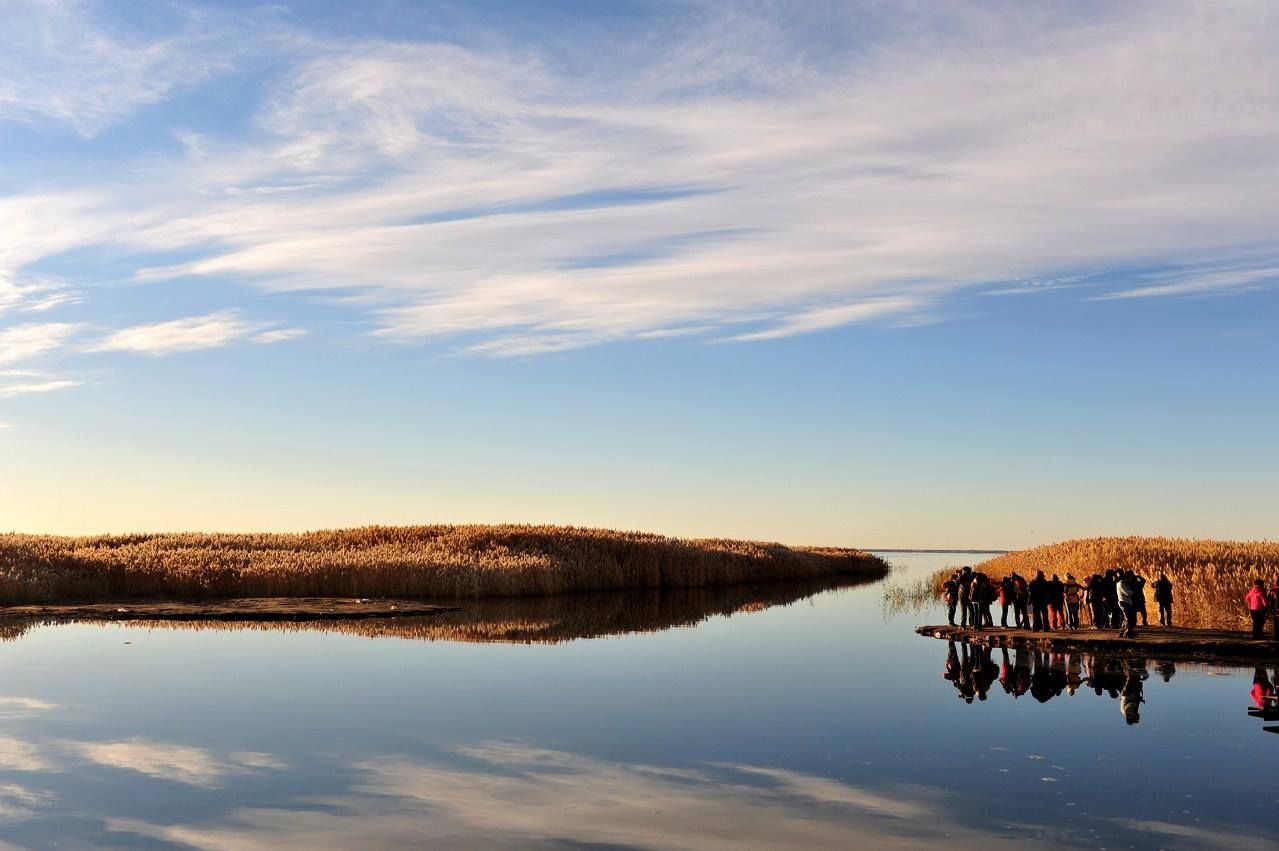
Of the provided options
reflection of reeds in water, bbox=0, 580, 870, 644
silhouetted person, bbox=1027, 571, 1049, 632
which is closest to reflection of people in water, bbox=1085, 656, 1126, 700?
silhouetted person, bbox=1027, 571, 1049, 632

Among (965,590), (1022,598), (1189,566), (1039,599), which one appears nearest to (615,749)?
(1039,599)

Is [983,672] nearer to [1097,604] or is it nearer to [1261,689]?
[1261,689]

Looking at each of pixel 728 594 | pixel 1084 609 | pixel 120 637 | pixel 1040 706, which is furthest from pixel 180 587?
pixel 1040 706

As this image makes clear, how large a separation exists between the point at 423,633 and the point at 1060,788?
74.6 feet

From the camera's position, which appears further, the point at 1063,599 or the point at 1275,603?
the point at 1063,599

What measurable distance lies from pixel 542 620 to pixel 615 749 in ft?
71.7

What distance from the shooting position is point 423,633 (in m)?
35.6

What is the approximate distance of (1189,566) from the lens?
44.2 m

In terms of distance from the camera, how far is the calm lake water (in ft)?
46.0

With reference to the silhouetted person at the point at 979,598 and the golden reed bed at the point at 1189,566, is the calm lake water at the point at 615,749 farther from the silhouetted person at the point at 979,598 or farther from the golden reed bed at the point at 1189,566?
the golden reed bed at the point at 1189,566

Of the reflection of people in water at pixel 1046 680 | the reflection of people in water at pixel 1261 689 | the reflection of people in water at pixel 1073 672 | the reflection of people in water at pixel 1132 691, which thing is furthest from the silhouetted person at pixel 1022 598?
the reflection of people in water at pixel 1261 689

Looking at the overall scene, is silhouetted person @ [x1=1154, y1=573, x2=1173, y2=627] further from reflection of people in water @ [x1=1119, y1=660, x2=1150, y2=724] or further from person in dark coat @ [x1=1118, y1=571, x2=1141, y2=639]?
reflection of people in water @ [x1=1119, y1=660, x2=1150, y2=724]

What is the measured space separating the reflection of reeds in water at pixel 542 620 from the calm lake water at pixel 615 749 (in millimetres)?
3460

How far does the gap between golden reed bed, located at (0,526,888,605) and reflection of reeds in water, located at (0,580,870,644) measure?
2390mm
